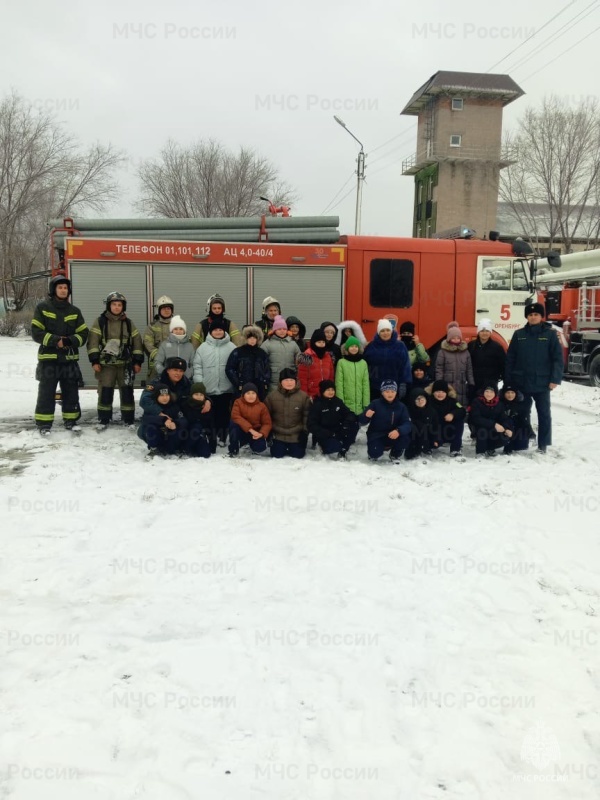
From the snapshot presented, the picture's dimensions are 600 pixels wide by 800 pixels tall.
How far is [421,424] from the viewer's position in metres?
7.75

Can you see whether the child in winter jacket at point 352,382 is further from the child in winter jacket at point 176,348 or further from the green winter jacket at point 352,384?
the child in winter jacket at point 176,348

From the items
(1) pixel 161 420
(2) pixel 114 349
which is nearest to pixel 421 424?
(1) pixel 161 420

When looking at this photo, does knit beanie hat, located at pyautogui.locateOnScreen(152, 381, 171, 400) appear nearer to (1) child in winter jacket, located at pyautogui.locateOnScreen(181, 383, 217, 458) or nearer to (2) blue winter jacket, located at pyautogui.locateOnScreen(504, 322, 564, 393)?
(1) child in winter jacket, located at pyautogui.locateOnScreen(181, 383, 217, 458)

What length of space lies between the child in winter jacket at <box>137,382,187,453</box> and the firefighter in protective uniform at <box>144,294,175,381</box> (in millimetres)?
1119

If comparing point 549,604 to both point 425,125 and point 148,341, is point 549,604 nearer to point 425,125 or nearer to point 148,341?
point 148,341

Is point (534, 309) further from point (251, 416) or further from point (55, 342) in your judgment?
point (55, 342)

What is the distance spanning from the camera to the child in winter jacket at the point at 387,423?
753cm

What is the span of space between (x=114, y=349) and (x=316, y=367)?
265 cm

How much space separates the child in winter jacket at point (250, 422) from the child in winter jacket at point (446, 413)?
2037 mm

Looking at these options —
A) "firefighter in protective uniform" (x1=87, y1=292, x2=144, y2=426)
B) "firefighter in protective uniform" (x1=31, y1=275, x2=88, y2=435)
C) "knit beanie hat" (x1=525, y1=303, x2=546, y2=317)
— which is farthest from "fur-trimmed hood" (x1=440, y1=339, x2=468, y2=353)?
"firefighter in protective uniform" (x1=31, y1=275, x2=88, y2=435)

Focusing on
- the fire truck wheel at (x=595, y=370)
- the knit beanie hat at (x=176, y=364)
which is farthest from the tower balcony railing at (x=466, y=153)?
the knit beanie hat at (x=176, y=364)

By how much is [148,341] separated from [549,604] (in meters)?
6.15

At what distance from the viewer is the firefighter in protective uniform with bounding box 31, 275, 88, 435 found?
8078 mm

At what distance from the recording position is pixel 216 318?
812 centimetres
